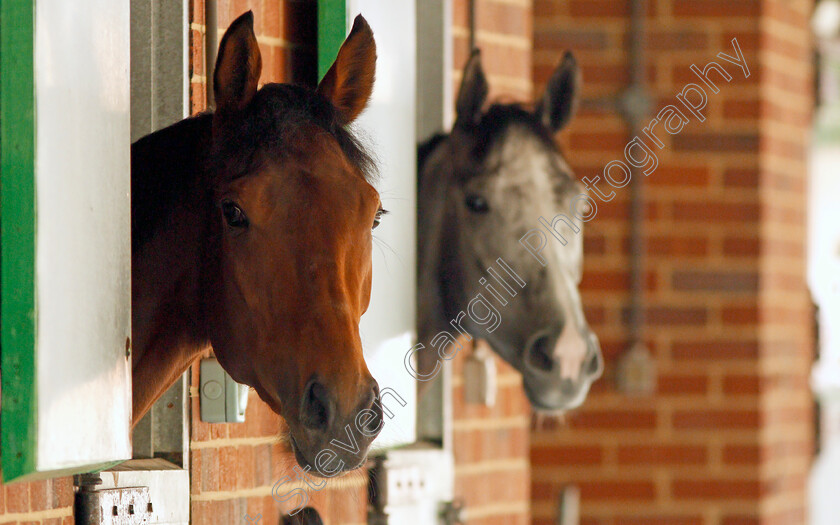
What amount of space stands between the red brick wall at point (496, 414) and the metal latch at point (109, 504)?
877 mm

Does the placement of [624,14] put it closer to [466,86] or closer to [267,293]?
[466,86]

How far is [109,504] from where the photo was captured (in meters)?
1.18

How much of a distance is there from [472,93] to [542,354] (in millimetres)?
409

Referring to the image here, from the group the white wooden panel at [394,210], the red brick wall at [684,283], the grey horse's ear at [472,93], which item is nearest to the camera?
the white wooden panel at [394,210]

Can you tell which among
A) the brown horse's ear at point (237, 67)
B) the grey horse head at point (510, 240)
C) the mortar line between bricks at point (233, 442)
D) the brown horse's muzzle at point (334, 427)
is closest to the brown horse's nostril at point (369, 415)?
the brown horse's muzzle at point (334, 427)

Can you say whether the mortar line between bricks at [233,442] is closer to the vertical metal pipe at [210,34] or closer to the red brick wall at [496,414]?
the vertical metal pipe at [210,34]

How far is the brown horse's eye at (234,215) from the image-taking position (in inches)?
40.6

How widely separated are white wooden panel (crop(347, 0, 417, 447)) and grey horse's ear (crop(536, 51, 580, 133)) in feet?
0.89

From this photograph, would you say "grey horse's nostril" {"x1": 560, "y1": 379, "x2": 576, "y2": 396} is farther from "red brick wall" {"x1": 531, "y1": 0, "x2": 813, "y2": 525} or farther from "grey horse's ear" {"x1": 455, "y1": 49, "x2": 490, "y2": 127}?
"red brick wall" {"x1": 531, "y1": 0, "x2": 813, "y2": 525}

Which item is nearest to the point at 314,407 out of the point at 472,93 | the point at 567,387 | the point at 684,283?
the point at 567,387

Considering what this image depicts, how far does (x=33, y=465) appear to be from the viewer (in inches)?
32.6

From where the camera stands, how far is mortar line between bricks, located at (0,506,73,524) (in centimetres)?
107

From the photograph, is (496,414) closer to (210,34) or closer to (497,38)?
(497,38)

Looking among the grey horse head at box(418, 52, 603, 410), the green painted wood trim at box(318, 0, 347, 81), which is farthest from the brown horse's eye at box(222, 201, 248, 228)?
the grey horse head at box(418, 52, 603, 410)
